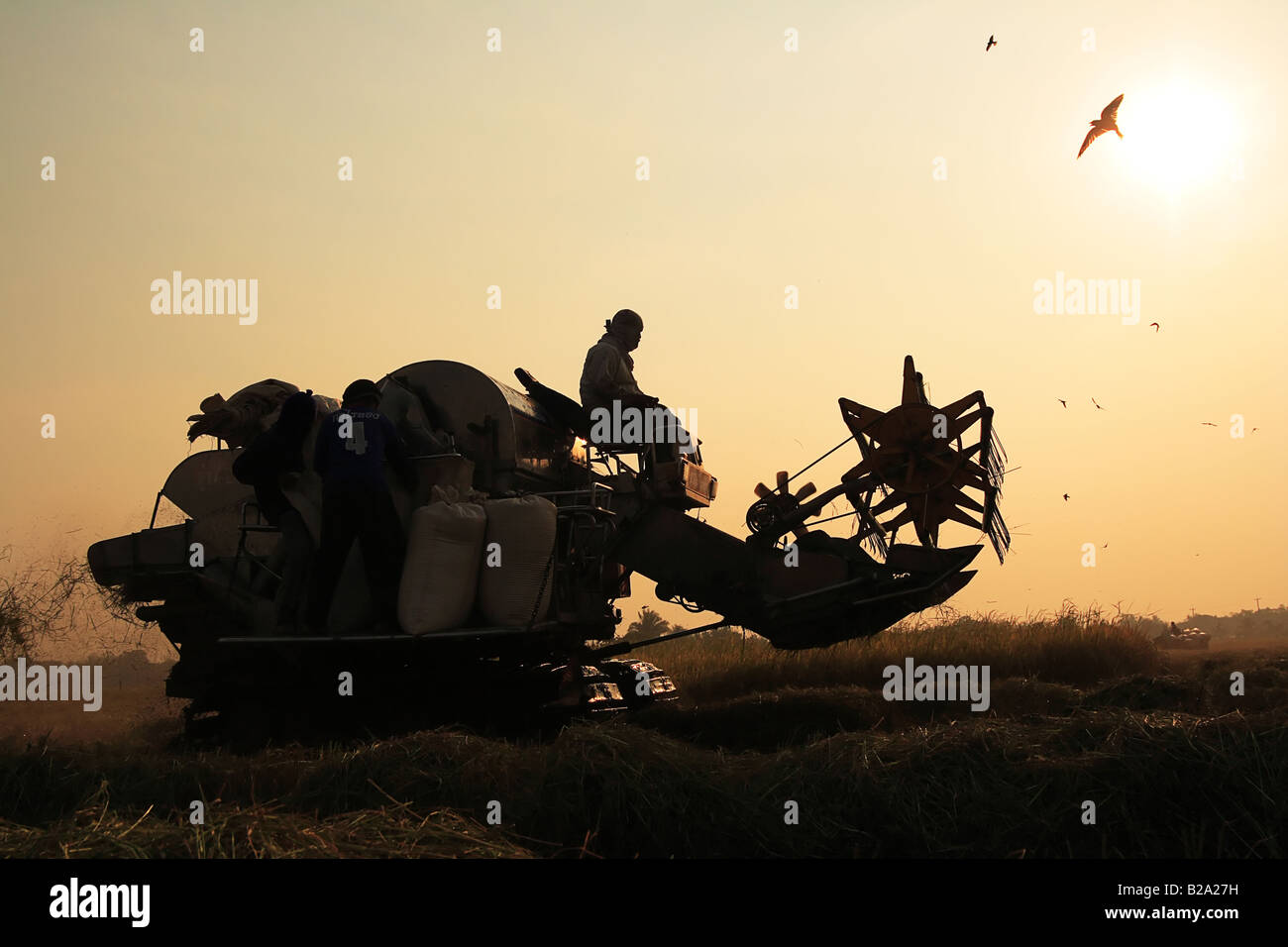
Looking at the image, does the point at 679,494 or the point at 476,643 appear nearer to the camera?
the point at 476,643

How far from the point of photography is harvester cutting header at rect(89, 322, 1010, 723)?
8.08 metres

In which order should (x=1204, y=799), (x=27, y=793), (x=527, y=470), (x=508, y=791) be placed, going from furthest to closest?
(x=527, y=470) < (x=27, y=793) < (x=508, y=791) < (x=1204, y=799)

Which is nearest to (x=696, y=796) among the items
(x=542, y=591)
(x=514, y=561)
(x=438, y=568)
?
(x=542, y=591)

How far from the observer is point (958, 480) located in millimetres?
→ 9055

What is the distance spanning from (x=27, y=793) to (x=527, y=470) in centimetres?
420

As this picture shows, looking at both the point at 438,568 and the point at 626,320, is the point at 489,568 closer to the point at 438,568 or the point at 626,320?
the point at 438,568

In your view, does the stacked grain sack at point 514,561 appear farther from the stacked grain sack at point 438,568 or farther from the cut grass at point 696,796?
the cut grass at point 696,796

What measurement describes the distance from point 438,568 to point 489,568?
38 cm

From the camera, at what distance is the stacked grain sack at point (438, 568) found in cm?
789

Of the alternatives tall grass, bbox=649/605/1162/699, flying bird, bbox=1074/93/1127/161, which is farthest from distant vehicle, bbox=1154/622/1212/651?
flying bird, bbox=1074/93/1127/161

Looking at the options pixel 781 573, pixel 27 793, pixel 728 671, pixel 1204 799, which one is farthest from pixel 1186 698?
pixel 27 793

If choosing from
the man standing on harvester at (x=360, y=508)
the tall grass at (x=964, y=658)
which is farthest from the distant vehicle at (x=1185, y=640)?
the man standing on harvester at (x=360, y=508)

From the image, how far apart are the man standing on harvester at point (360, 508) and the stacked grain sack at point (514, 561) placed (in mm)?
648
